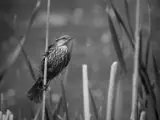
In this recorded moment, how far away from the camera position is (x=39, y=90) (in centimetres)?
78

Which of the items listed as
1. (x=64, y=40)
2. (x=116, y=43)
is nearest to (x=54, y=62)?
(x=64, y=40)

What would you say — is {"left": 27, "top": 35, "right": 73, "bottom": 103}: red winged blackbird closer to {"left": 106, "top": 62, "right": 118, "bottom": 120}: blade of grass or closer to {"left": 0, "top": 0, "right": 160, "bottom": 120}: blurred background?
{"left": 0, "top": 0, "right": 160, "bottom": 120}: blurred background

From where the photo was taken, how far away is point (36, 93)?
0.78m

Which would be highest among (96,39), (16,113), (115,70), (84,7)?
(84,7)

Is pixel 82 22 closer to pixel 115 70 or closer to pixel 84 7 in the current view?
pixel 84 7

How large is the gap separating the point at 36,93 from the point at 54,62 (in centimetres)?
15

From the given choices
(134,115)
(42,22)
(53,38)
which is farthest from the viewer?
(42,22)

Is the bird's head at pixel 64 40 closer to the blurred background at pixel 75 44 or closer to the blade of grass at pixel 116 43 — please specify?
the blurred background at pixel 75 44

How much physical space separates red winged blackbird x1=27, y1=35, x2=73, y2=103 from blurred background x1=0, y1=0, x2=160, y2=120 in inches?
1.6

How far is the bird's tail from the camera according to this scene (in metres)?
0.76

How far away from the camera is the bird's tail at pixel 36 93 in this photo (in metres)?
0.76

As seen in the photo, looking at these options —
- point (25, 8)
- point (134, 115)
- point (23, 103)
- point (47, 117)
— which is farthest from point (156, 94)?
point (25, 8)

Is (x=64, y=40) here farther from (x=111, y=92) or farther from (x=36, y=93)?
(x=111, y=92)

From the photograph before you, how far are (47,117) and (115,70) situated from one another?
0.21 m
